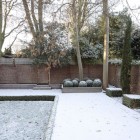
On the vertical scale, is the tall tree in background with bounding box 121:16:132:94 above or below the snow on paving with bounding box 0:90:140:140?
above

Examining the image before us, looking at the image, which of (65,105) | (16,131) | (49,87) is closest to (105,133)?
(16,131)

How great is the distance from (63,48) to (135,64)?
5.37 m

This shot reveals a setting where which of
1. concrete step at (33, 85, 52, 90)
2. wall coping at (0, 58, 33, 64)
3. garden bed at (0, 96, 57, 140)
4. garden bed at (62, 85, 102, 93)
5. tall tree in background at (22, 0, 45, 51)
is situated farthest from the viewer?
tall tree in background at (22, 0, 45, 51)

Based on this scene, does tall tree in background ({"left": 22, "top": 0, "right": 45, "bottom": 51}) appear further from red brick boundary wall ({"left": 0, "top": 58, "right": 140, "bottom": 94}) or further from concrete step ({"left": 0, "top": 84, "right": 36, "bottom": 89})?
concrete step ({"left": 0, "top": 84, "right": 36, "bottom": 89})

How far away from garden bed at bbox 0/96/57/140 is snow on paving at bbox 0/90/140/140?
0.30 meters

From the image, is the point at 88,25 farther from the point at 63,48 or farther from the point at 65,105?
the point at 65,105

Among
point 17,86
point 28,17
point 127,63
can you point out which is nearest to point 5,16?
point 28,17

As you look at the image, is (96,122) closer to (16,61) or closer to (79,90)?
(79,90)

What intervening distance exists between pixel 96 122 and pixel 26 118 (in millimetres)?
2279

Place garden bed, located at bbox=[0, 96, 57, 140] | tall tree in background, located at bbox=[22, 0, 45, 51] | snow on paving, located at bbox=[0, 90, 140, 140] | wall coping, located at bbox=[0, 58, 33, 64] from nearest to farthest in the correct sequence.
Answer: snow on paving, located at bbox=[0, 90, 140, 140] < garden bed, located at bbox=[0, 96, 57, 140] < wall coping, located at bbox=[0, 58, 33, 64] < tall tree in background, located at bbox=[22, 0, 45, 51]

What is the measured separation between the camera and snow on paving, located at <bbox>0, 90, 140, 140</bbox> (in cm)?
627

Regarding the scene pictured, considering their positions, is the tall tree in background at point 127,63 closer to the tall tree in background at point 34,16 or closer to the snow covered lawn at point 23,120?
Result: the snow covered lawn at point 23,120

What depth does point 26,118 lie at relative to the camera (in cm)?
886

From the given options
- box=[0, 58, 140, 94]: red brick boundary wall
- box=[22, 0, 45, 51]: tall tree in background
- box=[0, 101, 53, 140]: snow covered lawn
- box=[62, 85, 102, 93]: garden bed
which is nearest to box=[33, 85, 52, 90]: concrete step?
box=[0, 58, 140, 94]: red brick boundary wall
